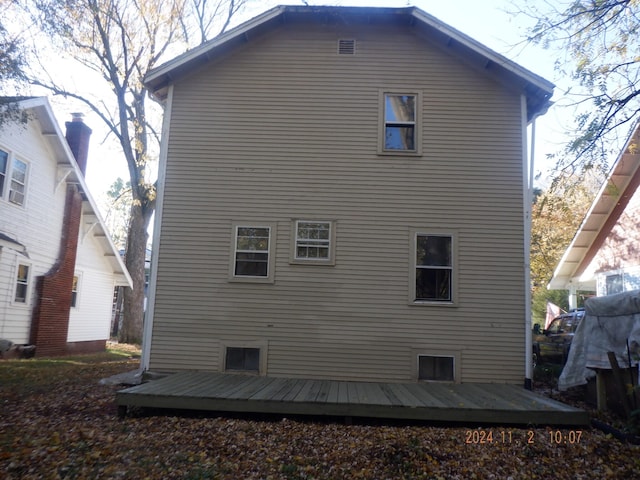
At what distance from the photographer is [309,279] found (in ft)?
30.1

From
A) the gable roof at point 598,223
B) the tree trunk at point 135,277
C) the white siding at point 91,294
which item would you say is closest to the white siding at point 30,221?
the white siding at point 91,294

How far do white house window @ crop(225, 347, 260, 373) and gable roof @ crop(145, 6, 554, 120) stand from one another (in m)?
5.16

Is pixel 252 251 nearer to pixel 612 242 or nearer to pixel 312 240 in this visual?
pixel 312 240

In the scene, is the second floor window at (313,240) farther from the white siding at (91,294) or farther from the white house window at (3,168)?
the white siding at (91,294)

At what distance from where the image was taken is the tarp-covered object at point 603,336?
23.9 ft

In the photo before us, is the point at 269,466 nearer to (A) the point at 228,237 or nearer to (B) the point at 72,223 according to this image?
(A) the point at 228,237

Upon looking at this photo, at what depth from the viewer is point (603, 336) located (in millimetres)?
7836

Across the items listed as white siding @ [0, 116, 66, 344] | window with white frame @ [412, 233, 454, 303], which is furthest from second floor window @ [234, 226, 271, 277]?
white siding @ [0, 116, 66, 344]

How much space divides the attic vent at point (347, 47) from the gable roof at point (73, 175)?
24.1ft

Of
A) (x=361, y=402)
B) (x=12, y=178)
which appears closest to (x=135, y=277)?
(x=12, y=178)

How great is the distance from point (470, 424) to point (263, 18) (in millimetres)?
7715

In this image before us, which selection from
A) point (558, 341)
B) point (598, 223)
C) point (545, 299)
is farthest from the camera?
point (545, 299)
